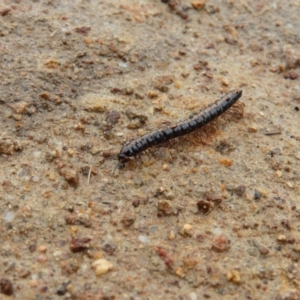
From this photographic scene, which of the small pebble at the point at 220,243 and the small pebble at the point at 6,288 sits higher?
the small pebble at the point at 220,243

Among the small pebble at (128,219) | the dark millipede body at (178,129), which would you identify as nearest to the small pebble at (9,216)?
the small pebble at (128,219)

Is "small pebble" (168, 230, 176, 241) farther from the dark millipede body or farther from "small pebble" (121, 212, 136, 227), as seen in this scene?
the dark millipede body

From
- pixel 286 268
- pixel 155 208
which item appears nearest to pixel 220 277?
pixel 286 268

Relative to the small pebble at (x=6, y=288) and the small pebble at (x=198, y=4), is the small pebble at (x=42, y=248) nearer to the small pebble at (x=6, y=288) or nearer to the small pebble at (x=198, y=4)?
the small pebble at (x=6, y=288)

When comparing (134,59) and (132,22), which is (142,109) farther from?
(132,22)

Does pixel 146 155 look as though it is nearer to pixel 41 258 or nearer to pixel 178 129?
pixel 178 129

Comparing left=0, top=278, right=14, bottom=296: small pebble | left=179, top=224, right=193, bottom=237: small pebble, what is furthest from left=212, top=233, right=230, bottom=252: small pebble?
left=0, top=278, right=14, bottom=296: small pebble
